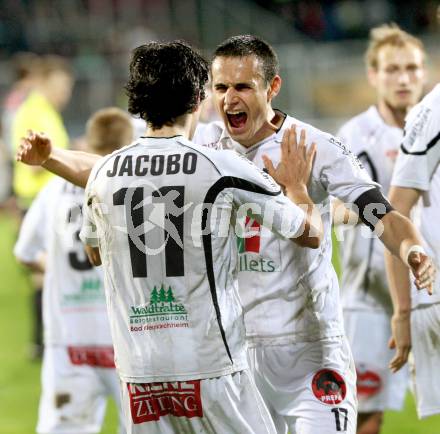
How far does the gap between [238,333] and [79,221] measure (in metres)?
2.53

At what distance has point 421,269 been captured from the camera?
383 centimetres

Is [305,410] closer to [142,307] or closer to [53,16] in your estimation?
[142,307]

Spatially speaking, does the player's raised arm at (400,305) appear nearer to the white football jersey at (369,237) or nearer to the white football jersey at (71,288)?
the white football jersey at (369,237)

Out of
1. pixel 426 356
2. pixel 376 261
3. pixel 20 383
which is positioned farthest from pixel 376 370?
pixel 20 383

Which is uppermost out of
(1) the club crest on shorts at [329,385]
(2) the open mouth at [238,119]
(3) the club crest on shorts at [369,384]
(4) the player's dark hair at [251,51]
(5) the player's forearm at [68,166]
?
(4) the player's dark hair at [251,51]

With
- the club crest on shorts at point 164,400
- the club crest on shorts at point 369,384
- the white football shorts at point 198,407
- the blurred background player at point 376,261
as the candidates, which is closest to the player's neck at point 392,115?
the blurred background player at point 376,261

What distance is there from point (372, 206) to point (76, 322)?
266 cm

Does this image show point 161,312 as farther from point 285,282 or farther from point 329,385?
point 329,385

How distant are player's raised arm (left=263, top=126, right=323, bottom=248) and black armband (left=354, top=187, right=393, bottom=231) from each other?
18 cm

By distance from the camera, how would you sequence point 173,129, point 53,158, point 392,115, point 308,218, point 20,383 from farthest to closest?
point 20,383, point 392,115, point 53,158, point 308,218, point 173,129

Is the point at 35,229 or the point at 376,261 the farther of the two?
the point at 35,229

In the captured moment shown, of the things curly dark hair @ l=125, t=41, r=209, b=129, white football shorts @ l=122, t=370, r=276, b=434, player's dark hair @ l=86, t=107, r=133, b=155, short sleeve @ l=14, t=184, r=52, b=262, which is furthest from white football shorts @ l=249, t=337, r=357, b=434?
short sleeve @ l=14, t=184, r=52, b=262

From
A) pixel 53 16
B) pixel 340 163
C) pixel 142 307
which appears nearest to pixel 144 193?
pixel 142 307

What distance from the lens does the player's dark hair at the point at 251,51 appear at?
4211mm
